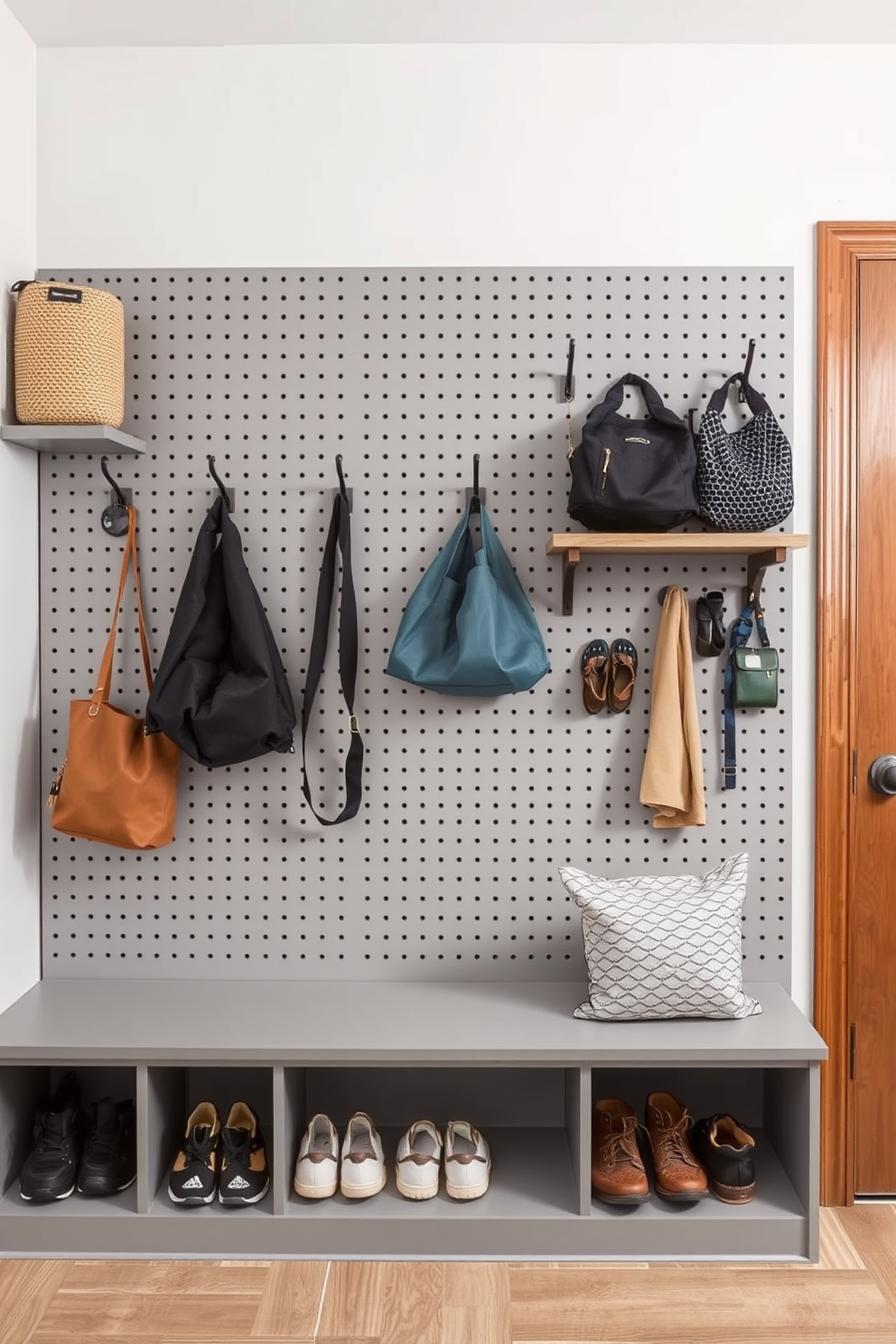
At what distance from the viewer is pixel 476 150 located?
89.1 inches

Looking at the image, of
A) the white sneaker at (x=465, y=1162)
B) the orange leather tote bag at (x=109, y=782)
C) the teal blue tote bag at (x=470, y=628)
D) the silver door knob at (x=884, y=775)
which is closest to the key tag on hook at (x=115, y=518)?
the orange leather tote bag at (x=109, y=782)

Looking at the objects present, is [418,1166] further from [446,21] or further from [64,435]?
[446,21]

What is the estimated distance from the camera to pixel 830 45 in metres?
2.26

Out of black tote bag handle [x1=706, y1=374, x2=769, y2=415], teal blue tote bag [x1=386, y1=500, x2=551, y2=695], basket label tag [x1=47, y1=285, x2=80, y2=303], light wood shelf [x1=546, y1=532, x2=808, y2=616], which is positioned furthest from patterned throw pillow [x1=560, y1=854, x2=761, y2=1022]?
basket label tag [x1=47, y1=285, x2=80, y2=303]

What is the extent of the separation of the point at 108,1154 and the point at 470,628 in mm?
1321

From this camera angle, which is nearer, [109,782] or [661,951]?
[661,951]

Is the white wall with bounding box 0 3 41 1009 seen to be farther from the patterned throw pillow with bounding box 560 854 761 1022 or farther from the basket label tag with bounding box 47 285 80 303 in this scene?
the patterned throw pillow with bounding box 560 854 761 1022

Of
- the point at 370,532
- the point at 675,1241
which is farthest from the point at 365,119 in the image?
the point at 675,1241

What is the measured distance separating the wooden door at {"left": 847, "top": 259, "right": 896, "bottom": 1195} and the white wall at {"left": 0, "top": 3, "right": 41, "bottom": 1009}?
6.16ft

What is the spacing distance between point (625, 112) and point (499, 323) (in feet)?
1.83

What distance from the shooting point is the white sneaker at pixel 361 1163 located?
2008 mm

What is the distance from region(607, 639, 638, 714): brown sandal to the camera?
2.23 meters

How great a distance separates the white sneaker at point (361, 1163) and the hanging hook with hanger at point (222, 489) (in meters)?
1.38

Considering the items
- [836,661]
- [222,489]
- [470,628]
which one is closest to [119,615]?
[222,489]
